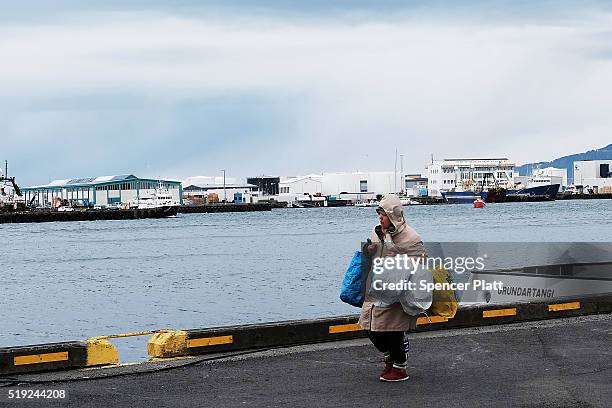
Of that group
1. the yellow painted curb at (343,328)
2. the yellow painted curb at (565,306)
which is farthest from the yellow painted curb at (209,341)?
the yellow painted curb at (565,306)

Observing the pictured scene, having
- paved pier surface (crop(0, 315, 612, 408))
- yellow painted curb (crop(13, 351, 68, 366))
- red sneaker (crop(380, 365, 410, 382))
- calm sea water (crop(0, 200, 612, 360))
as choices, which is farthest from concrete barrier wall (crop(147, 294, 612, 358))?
calm sea water (crop(0, 200, 612, 360))

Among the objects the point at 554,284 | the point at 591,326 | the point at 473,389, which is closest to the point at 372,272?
the point at 473,389

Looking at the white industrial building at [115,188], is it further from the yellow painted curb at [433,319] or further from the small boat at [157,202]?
the yellow painted curb at [433,319]

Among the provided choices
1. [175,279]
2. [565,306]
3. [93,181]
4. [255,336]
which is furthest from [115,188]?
[255,336]

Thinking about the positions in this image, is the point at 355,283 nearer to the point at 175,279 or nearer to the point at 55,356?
the point at 55,356

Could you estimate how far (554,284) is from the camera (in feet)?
64.4

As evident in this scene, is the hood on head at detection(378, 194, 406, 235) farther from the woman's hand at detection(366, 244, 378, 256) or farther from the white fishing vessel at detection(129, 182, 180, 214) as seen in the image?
the white fishing vessel at detection(129, 182, 180, 214)

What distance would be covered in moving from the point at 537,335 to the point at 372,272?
4104 mm

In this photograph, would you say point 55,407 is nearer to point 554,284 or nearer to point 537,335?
point 537,335

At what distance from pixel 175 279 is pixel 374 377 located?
136 feet

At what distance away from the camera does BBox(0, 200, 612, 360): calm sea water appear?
3284 centimetres

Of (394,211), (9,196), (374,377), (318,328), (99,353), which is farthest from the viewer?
(9,196)

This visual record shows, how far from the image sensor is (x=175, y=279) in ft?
167

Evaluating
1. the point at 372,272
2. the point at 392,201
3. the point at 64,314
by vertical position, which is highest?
the point at 392,201
